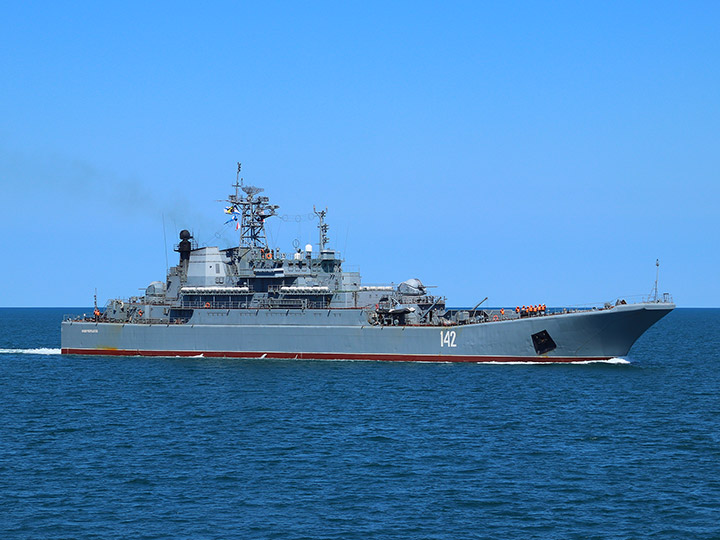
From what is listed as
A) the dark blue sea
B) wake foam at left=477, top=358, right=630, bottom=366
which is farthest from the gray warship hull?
the dark blue sea

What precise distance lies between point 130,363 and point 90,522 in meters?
34.0

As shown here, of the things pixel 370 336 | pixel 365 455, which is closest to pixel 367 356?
pixel 370 336

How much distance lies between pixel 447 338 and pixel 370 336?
4875mm

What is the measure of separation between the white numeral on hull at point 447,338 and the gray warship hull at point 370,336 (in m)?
0.06

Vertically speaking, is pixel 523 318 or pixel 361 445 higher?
pixel 523 318

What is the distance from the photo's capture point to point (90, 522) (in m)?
19.3

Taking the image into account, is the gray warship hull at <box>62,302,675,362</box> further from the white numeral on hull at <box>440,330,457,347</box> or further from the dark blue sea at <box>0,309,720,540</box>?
the dark blue sea at <box>0,309,720,540</box>

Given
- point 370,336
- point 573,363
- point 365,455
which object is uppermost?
point 370,336

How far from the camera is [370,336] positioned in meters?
49.0

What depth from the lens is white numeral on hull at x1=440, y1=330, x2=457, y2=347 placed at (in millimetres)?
47594

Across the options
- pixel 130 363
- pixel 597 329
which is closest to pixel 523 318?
pixel 597 329

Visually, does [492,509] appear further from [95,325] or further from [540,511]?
[95,325]

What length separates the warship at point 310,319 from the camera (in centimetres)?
4634

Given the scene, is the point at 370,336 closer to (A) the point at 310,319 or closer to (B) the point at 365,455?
(A) the point at 310,319
